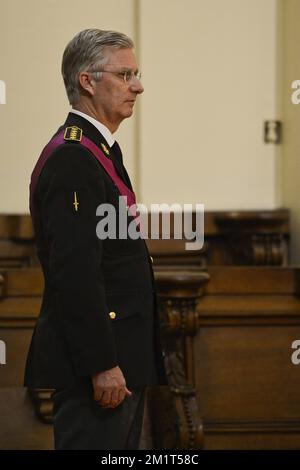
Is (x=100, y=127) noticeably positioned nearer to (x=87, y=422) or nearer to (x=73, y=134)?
(x=73, y=134)

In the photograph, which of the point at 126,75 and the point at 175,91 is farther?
the point at 175,91

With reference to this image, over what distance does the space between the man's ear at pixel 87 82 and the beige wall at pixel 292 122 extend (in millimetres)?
1845

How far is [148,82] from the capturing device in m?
3.67

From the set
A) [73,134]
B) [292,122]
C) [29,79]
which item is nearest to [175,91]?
[292,122]

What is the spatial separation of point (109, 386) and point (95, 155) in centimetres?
50

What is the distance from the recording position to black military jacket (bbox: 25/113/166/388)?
1.75 m

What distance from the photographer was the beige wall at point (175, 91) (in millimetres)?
3617

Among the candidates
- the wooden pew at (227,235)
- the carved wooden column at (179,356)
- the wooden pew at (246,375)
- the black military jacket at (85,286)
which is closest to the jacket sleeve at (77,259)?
the black military jacket at (85,286)

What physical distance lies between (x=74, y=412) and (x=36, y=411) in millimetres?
1284

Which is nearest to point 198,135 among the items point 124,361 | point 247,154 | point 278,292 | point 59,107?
point 247,154

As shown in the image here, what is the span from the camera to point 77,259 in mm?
1743

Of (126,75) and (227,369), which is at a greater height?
(126,75)

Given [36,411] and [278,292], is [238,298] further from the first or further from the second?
[36,411]

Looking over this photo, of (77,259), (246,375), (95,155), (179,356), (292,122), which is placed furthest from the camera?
(292,122)
